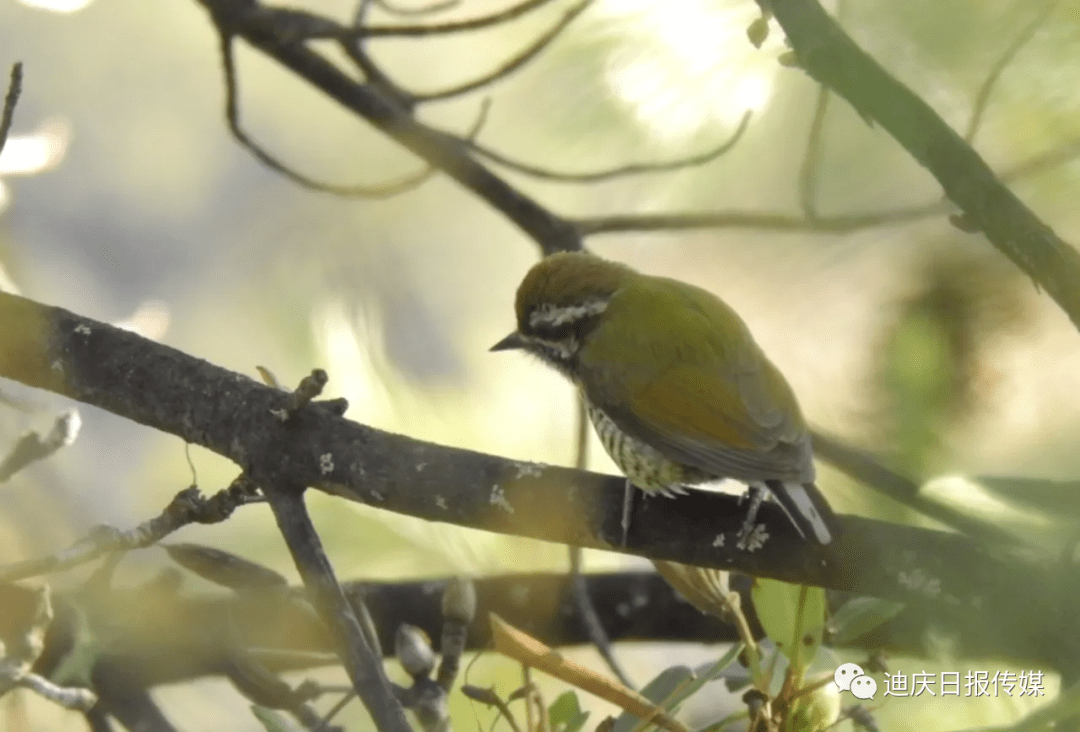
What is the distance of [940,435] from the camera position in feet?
1.53

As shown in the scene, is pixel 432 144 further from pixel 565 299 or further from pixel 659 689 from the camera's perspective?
pixel 659 689

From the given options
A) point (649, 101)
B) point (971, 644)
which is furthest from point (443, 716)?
point (649, 101)

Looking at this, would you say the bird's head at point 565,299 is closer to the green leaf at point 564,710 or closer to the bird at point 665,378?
the bird at point 665,378

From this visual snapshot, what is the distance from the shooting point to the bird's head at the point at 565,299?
97 cm

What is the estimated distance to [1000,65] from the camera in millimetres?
495

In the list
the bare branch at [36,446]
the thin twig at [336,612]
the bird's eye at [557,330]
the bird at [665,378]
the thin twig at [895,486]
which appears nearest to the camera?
the thin twig at [895,486]

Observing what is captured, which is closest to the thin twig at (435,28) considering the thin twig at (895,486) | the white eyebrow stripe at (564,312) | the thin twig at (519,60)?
the thin twig at (519,60)

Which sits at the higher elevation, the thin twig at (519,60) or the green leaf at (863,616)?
the thin twig at (519,60)

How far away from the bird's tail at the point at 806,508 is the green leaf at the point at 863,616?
0.17ft


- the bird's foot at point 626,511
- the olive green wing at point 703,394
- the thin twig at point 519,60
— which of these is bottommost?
the bird's foot at point 626,511

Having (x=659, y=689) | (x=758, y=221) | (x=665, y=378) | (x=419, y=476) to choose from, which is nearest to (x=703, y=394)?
(x=665, y=378)

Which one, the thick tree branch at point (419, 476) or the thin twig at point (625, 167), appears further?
the thin twig at point (625, 167)

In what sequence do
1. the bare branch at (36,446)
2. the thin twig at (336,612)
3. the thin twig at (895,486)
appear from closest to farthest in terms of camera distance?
the thin twig at (895,486) < the thin twig at (336,612) < the bare branch at (36,446)

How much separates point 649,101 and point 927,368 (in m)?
0.49
